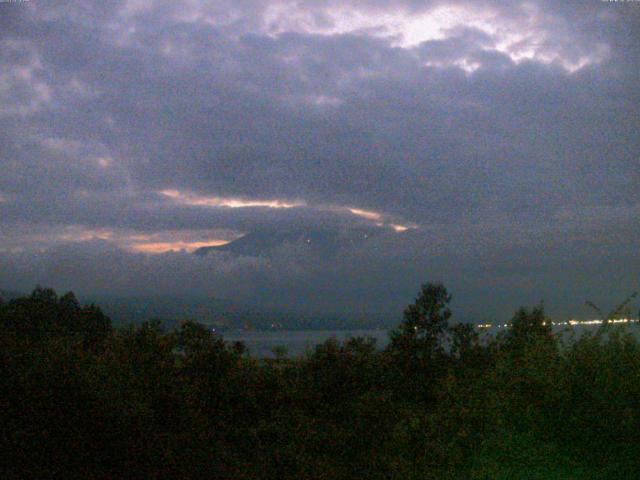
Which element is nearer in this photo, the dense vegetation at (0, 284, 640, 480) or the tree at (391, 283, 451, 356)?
the dense vegetation at (0, 284, 640, 480)

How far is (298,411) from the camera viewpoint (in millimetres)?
9391

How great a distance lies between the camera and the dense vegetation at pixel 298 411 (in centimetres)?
680

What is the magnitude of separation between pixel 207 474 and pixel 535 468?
3369 millimetres

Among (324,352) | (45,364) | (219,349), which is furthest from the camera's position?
(324,352)

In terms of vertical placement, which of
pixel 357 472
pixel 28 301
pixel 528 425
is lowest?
pixel 357 472

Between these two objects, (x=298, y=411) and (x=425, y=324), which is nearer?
(x=298, y=411)

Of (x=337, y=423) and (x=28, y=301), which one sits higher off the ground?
(x=28, y=301)

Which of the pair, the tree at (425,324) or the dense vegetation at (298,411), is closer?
the dense vegetation at (298,411)

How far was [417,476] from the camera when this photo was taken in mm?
7461

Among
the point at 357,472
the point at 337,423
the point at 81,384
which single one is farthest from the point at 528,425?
the point at 81,384

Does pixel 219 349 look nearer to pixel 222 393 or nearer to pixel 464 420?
pixel 222 393

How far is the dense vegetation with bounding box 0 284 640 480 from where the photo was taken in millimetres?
6805

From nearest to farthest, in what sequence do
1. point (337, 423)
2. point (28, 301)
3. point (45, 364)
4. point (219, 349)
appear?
point (45, 364) → point (337, 423) → point (219, 349) → point (28, 301)

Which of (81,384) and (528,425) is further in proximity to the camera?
(528,425)
